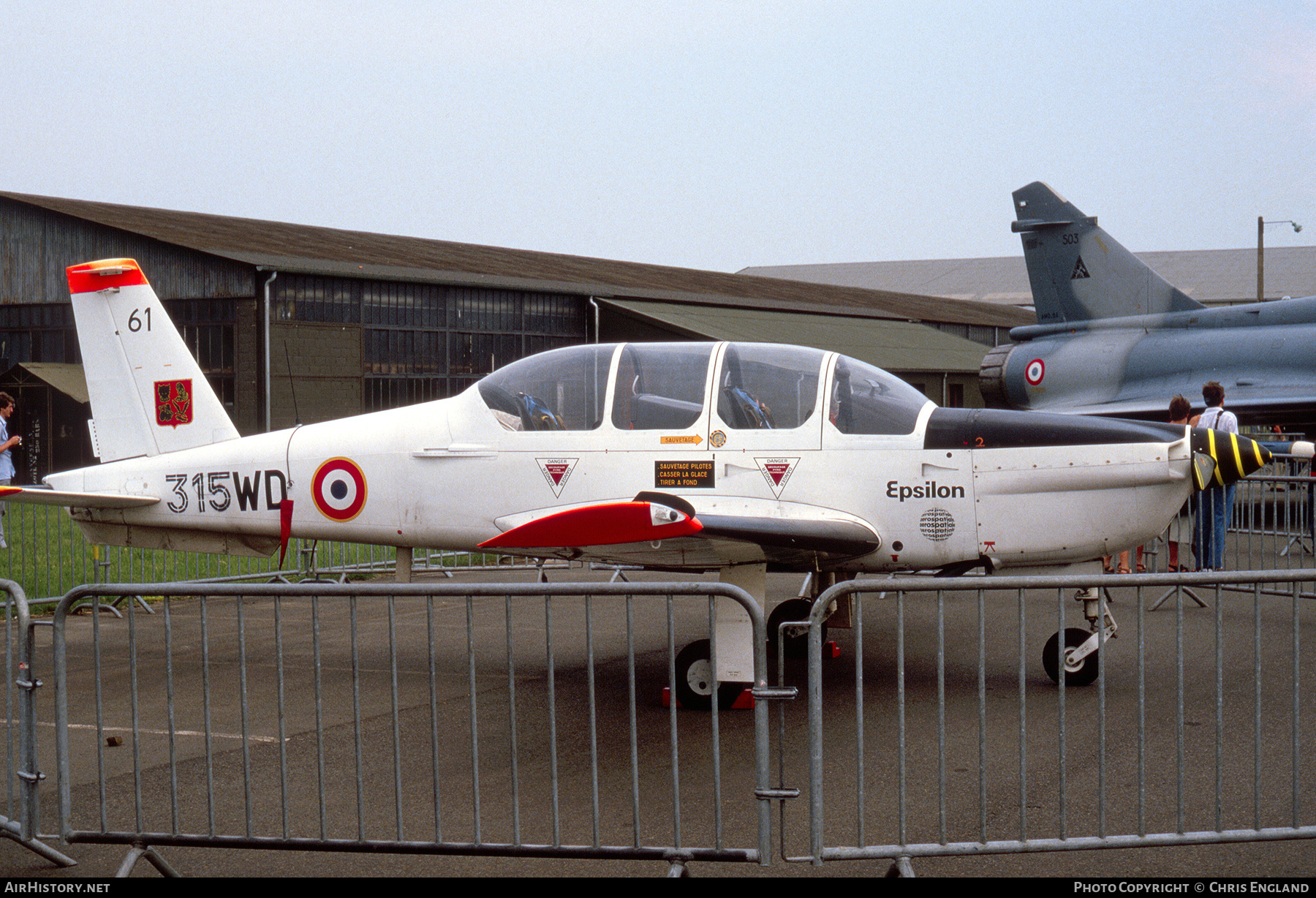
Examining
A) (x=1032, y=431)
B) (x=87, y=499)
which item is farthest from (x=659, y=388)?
(x=87, y=499)

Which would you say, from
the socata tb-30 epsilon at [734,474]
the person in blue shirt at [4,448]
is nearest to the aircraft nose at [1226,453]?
the socata tb-30 epsilon at [734,474]

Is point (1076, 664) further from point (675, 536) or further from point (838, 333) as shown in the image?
point (838, 333)

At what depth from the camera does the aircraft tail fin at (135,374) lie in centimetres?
833

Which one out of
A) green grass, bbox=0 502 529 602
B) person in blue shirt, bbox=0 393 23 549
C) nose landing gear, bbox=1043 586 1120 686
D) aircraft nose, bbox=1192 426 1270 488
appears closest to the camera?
aircraft nose, bbox=1192 426 1270 488

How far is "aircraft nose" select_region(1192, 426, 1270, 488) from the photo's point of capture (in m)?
6.70

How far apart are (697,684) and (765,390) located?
6.00ft

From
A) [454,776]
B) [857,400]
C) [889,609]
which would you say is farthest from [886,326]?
[454,776]

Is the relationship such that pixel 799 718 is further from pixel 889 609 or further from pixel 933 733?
pixel 889 609

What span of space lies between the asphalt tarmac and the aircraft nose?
994 mm

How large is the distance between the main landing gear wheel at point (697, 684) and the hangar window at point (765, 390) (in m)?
1.37

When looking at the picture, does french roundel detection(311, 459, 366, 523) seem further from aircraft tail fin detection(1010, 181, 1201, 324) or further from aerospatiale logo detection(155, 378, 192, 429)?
aircraft tail fin detection(1010, 181, 1201, 324)

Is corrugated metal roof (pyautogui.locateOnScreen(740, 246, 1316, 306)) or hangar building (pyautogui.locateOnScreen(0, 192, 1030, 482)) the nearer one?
hangar building (pyautogui.locateOnScreen(0, 192, 1030, 482))

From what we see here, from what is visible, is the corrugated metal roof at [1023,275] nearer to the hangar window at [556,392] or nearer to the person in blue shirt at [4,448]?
the person in blue shirt at [4,448]

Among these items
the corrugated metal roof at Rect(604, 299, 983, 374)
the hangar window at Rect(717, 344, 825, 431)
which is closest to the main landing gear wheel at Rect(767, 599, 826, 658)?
the hangar window at Rect(717, 344, 825, 431)
